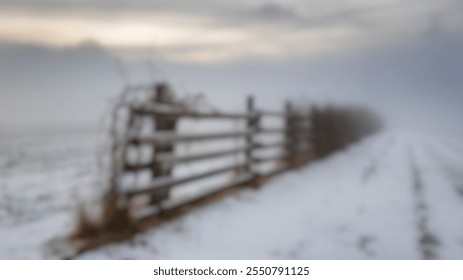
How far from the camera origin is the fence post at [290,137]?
7684 mm

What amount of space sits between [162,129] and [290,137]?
4581 mm

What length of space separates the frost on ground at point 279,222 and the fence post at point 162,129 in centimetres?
31

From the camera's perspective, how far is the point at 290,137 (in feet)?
25.6

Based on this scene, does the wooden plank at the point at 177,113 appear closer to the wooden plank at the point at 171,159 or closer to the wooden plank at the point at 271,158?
the wooden plank at the point at 171,159

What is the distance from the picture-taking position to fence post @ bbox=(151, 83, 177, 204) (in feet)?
11.6

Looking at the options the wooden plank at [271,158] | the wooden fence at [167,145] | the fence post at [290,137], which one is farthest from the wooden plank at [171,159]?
the fence post at [290,137]

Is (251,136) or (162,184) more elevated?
(251,136)

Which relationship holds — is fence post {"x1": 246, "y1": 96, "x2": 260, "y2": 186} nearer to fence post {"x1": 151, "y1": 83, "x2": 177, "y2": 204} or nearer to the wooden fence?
the wooden fence

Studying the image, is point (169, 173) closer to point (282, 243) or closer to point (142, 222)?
point (142, 222)

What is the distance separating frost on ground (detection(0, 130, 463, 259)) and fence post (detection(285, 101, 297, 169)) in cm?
151

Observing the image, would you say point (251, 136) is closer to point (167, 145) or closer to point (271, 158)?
point (271, 158)

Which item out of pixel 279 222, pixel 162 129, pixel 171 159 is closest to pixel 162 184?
pixel 171 159
